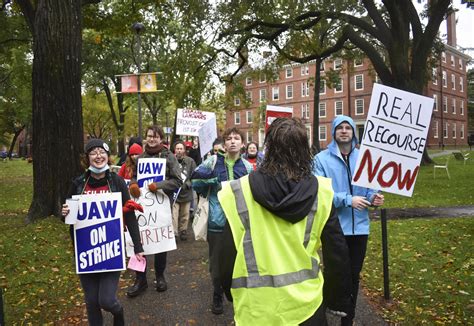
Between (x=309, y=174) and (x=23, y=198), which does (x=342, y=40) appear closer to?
(x=23, y=198)

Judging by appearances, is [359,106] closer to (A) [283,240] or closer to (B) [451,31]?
(B) [451,31]

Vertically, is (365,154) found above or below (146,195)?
above

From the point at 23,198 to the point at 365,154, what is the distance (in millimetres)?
13163

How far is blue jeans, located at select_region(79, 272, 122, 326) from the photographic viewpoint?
3558mm

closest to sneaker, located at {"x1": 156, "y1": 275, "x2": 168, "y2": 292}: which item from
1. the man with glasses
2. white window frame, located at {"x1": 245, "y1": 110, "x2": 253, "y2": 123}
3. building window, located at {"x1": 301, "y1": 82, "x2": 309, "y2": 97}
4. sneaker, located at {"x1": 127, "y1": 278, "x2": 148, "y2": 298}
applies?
the man with glasses

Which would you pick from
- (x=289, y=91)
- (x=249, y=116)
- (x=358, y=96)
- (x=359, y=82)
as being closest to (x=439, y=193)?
(x=358, y=96)

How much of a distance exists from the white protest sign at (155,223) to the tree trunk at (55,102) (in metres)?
3.46

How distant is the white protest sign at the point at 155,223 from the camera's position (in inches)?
206

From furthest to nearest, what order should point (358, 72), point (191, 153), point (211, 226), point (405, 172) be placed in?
point (358, 72)
point (191, 153)
point (211, 226)
point (405, 172)

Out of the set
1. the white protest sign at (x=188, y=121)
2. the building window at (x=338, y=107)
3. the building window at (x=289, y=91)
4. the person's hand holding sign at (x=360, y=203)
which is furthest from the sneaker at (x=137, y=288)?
the building window at (x=289, y=91)

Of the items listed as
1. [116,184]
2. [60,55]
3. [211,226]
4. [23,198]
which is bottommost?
[23,198]

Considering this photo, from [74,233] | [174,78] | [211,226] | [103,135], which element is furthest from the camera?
[103,135]

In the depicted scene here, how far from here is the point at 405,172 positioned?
4098mm

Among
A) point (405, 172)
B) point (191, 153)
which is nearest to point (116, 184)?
point (405, 172)
